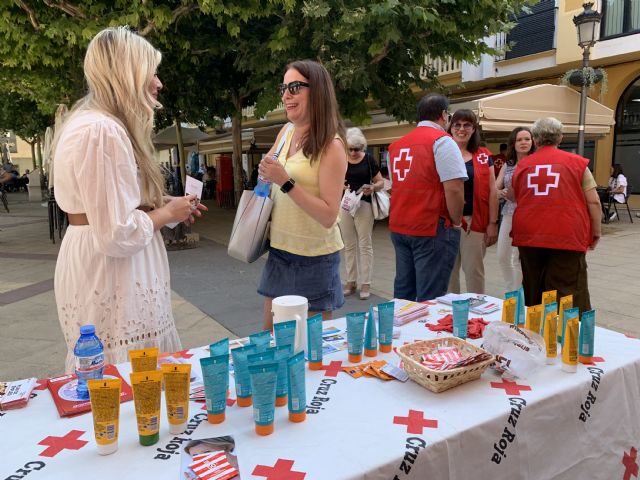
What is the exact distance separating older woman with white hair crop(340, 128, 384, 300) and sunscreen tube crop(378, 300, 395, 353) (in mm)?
3504

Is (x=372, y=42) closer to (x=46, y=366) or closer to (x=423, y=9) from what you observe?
(x=423, y=9)

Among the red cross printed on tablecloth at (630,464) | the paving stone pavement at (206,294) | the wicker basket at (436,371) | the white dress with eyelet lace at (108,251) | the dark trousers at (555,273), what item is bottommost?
the paving stone pavement at (206,294)

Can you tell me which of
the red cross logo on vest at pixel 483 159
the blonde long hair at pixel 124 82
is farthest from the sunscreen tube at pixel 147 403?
the red cross logo on vest at pixel 483 159

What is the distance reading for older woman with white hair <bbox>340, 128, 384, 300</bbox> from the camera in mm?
5375

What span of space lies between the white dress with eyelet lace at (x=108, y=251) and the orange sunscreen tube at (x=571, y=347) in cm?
151

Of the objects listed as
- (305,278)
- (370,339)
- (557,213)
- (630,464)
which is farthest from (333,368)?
(557,213)

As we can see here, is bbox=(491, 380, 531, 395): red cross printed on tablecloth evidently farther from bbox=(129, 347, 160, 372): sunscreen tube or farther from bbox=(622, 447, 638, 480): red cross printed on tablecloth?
bbox=(129, 347, 160, 372): sunscreen tube

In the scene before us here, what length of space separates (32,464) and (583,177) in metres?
3.58

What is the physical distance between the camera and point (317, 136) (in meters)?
2.22

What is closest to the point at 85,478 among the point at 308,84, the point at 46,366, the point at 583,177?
the point at 308,84

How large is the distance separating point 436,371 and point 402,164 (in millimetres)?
2082

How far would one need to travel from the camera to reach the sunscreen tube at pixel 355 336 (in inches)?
69.5

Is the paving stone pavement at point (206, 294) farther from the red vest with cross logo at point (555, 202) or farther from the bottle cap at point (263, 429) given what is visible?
the bottle cap at point (263, 429)

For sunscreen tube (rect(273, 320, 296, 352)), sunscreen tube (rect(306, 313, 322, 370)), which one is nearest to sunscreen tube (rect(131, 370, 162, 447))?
sunscreen tube (rect(273, 320, 296, 352))
